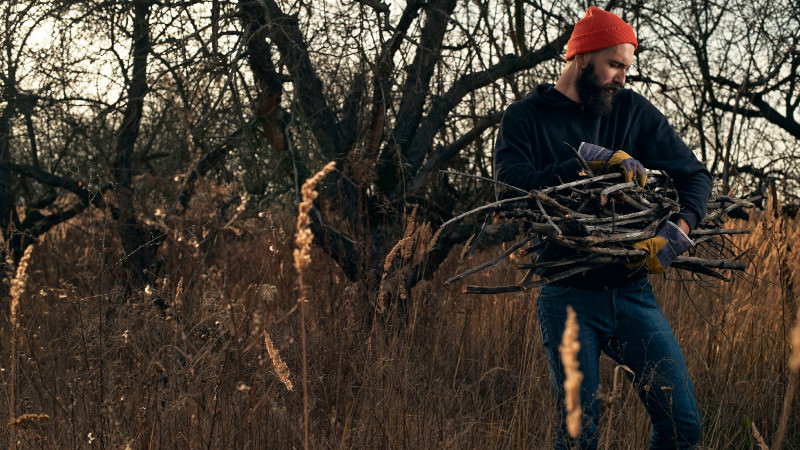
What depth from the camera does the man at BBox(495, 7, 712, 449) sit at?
89.7 inches

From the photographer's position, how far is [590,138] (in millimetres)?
2574

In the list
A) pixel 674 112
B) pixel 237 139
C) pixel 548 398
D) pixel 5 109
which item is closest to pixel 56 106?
pixel 5 109

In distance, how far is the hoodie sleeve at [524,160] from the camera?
7.67ft

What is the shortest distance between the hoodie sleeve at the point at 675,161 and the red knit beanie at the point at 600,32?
0.26 metres

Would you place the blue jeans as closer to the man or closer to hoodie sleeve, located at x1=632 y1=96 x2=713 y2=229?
the man

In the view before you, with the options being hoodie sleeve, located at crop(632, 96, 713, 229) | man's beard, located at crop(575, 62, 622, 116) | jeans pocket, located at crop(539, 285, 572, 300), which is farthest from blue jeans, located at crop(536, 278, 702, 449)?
man's beard, located at crop(575, 62, 622, 116)

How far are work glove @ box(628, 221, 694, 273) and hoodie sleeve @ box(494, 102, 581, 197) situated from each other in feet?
1.08

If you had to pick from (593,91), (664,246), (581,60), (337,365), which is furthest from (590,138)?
(337,365)

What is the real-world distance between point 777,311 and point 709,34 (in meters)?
2.58

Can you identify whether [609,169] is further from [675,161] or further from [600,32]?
[600,32]

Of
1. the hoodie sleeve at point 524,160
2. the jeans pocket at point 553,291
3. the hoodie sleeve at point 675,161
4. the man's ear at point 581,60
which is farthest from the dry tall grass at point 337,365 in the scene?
the man's ear at point 581,60

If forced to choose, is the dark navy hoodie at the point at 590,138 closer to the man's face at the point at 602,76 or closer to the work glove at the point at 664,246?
the man's face at the point at 602,76

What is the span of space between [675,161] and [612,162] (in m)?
0.38

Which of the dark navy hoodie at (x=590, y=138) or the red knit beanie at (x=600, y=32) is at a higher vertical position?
the red knit beanie at (x=600, y=32)
